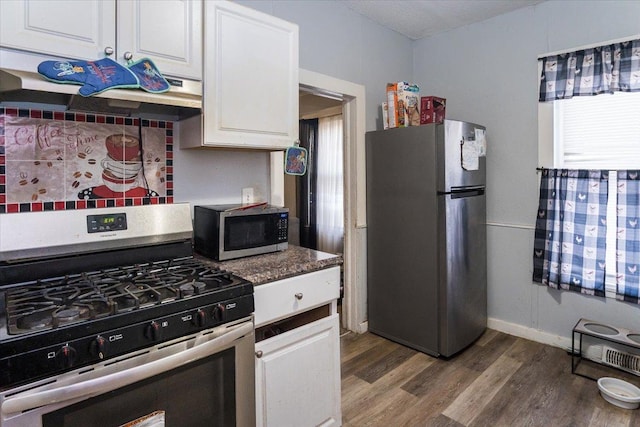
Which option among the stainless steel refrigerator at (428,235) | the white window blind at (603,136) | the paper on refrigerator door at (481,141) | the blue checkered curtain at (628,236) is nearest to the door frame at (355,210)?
the stainless steel refrigerator at (428,235)

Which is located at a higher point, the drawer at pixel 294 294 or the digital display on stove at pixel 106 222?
the digital display on stove at pixel 106 222

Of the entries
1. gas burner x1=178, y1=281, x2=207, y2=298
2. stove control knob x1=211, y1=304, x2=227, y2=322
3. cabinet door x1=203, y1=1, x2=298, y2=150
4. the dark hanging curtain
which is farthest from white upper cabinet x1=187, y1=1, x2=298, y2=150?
the dark hanging curtain

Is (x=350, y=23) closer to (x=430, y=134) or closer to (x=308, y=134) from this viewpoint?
(x=430, y=134)

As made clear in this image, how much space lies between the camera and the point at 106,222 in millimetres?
1553

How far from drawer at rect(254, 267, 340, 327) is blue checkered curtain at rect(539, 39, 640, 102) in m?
2.15

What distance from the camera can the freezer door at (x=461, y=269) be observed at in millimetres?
2525

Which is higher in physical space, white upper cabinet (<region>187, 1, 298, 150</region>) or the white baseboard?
white upper cabinet (<region>187, 1, 298, 150</region>)

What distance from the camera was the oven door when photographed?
95 cm

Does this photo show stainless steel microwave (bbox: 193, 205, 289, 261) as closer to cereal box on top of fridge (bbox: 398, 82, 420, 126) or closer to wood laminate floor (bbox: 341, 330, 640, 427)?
wood laminate floor (bbox: 341, 330, 640, 427)

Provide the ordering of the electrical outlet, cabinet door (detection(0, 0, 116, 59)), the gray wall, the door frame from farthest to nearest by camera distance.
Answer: the door frame → the gray wall → the electrical outlet → cabinet door (detection(0, 0, 116, 59))

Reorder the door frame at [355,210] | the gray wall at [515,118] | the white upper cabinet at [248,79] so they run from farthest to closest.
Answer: the door frame at [355,210] → the gray wall at [515,118] → the white upper cabinet at [248,79]

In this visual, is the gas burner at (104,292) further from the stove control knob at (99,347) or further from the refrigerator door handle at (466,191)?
Result: the refrigerator door handle at (466,191)

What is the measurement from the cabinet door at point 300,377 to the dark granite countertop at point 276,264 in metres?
0.24

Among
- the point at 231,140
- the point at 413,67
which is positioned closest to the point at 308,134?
the point at 413,67
